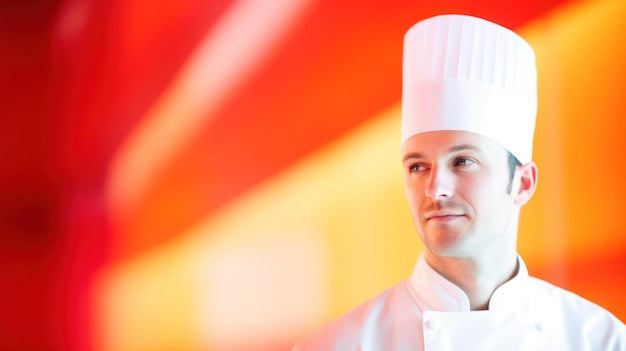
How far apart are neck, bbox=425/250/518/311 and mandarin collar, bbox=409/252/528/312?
19 mm

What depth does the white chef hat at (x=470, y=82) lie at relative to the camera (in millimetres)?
1742

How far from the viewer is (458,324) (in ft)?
5.65

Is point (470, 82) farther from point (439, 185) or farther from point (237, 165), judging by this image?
point (237, 165)

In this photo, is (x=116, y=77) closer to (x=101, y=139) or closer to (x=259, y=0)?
(x=101, y=139)

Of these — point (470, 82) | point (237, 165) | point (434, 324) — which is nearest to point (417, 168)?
point (470, 82)

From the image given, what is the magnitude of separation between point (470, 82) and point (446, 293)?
48 centimetres

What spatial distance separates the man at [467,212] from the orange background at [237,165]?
277 mm

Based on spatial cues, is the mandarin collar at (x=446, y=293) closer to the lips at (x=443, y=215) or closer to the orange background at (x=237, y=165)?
the lips at (x=443, y=215)

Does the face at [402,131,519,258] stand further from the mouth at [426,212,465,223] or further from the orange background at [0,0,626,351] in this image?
the orange background at [0,0,626,351]

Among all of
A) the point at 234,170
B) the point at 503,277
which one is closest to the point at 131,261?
the point at 234,170

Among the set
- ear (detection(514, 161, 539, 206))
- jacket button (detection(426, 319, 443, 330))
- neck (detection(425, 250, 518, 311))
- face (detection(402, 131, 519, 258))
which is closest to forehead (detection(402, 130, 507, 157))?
face (detection(402, 131, 519, 258))

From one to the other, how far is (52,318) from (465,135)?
3.48 ft

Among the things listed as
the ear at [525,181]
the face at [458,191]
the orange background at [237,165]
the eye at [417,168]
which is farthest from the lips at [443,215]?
the orange background at [237,165]

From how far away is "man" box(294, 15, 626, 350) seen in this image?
1.69 meters
